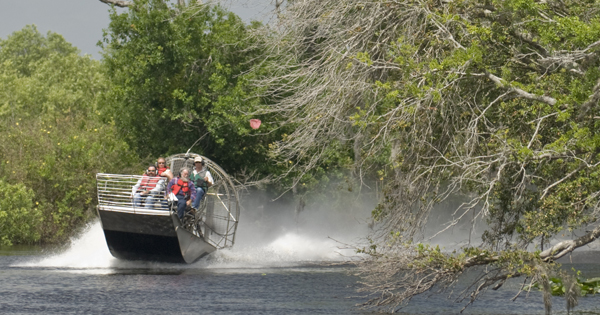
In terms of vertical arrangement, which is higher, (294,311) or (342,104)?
(342,104)

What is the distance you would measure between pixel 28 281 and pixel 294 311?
23.6ft

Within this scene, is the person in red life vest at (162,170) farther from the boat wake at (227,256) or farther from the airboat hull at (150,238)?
the boat wake at (227,256)

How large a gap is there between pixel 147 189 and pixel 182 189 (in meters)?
0.98

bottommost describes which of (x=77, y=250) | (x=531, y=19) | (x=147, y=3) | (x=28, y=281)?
(x=28, y=281)

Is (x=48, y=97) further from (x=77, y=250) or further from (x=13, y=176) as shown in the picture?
(x=77, y=250)

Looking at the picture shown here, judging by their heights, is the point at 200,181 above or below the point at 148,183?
above

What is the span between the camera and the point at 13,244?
131 feet

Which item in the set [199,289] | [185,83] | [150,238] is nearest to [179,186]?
[150,238]

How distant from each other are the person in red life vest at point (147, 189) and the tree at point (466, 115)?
21.4 feet

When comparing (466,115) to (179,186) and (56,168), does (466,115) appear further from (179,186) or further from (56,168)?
(56,168)

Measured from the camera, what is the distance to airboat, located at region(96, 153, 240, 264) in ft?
72.5

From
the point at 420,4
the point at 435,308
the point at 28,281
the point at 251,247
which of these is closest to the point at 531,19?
the point at 420,4

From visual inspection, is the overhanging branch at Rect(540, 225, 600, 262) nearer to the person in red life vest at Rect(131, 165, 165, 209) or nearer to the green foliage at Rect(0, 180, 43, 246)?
the person in red life vest at Rect(131, 165, 165, 209)

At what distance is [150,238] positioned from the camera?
23000mm
